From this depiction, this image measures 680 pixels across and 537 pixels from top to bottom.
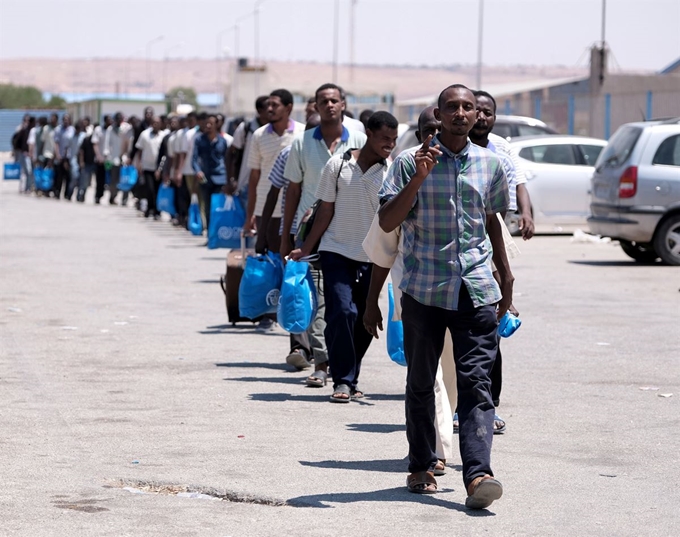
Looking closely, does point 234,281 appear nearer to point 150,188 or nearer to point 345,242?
point 345,242

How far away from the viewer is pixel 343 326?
831 cm

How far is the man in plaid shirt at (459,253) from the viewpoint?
231 inches

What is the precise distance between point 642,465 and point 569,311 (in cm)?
646

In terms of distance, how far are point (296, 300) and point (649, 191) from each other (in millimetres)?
9573

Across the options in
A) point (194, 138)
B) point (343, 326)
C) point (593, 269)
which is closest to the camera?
point (343, 326)

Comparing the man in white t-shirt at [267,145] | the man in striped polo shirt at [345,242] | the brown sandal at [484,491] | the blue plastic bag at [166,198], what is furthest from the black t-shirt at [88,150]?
the brown sandal at [484,491]

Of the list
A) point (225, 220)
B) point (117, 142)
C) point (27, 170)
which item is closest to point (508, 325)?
point (225, 220)

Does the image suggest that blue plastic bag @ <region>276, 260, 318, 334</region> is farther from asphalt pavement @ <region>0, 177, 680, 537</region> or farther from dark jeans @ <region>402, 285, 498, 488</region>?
dark jeans @ <region>402, 285, 498, 488</region>

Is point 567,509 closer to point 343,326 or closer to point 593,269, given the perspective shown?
point 343,326

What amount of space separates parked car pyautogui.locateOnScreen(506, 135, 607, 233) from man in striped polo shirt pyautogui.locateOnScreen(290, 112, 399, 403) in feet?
46.8

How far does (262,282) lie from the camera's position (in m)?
10.2

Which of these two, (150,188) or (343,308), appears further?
(150,188)

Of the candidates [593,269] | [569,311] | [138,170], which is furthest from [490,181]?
[138,170]

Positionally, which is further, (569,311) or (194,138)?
(194,138)
